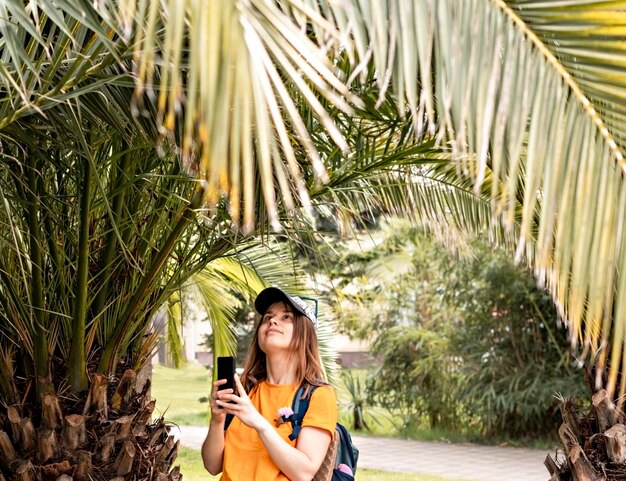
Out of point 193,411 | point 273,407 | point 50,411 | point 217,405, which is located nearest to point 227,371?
point 217,405

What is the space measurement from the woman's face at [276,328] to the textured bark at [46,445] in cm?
88

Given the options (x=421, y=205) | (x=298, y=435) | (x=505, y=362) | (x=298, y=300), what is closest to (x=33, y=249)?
(x=298, y=300)

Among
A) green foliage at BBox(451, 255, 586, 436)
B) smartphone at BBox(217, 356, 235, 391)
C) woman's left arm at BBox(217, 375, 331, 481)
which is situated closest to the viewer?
woman's left arm at BBox(217, 375, 331, 481)

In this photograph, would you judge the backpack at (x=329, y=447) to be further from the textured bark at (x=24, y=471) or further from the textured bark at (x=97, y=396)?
the textured bark at (x=24, y=471)

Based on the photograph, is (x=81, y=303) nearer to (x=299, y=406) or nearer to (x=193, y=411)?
(x=299, y=406)

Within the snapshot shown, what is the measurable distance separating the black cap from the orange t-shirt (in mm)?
279

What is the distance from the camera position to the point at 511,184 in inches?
63.7

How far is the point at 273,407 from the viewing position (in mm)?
3115

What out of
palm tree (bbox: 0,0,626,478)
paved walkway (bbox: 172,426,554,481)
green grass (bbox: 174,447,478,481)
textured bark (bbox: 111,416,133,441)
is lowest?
green grass (bbox: 174,447,478,481)

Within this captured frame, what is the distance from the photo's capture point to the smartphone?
296 centimetres

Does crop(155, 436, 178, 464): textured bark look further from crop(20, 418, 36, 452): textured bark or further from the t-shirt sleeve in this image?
the t-shirt sleeve

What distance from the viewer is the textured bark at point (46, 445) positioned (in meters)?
3.36

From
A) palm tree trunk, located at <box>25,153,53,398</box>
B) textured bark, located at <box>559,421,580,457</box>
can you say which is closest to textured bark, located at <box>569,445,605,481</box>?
textured bark, located at <box>559,421,580,457</box>

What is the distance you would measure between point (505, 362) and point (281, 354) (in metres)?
9.20
